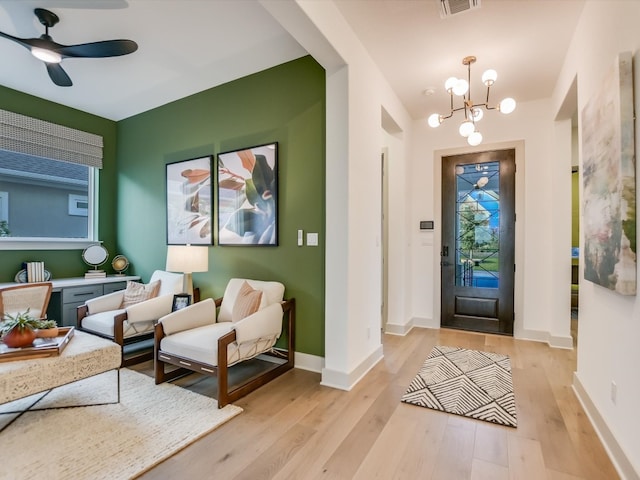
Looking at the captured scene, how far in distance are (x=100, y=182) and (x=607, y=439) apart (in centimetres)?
586

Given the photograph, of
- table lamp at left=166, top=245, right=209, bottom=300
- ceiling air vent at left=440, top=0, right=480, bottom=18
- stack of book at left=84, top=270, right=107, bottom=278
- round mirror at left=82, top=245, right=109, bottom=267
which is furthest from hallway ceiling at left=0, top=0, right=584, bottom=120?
stack of book at left=84, top=270, right=107, bottom=278

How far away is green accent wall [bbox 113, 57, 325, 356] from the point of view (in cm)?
298

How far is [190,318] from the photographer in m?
2.81

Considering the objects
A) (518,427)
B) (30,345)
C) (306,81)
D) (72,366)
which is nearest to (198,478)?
(72,366)

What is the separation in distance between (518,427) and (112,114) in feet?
18.7

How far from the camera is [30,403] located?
2.31 m

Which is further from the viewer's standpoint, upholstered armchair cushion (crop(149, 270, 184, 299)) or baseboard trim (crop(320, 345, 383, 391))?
upholstered armchair cushion (crop(149, 270, 184, 299))

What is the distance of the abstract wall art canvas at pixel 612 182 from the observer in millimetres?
1541

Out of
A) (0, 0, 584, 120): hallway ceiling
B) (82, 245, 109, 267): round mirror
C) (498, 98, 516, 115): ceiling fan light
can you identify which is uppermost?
(0, 0, 584, 120): hallway ceiling

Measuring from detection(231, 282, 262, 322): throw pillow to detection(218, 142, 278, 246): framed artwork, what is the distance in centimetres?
56

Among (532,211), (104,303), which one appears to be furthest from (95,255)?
(532,211)

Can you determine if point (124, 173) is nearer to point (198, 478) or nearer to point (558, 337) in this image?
point (198, 478)

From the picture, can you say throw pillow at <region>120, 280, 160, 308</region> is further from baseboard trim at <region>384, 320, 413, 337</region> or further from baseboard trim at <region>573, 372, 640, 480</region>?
baseboard trim at <region>573, 372, 640, 480</region>

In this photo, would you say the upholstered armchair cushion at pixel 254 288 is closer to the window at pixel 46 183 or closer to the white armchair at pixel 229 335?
the white armchair at pixel 229 335
